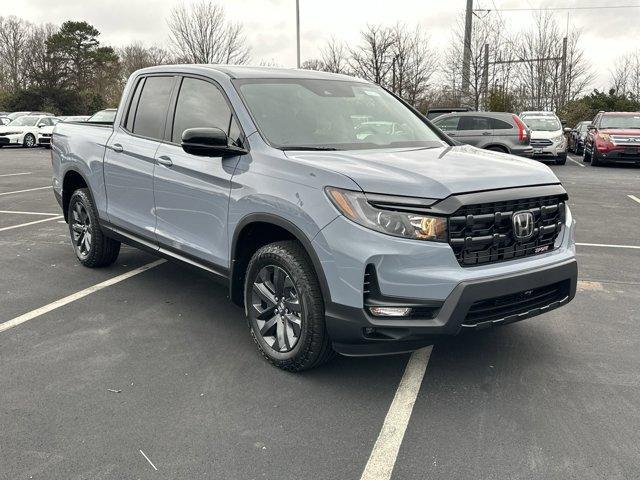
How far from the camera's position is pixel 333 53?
1533 inches

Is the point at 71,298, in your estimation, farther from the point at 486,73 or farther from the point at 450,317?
the point at 486,73

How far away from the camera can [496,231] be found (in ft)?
10.6

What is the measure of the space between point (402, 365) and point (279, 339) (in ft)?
2.59

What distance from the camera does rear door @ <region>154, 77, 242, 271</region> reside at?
155 inches

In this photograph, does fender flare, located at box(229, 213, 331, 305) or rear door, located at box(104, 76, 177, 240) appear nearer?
fender flare, located at box(229, 213, 331, 305)

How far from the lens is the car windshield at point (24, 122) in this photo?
2806 cm

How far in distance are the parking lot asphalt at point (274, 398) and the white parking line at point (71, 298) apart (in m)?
0.08

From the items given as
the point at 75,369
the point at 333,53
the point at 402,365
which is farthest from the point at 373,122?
the point at 333,53

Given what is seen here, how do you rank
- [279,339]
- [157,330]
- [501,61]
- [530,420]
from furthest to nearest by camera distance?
[501,61]
[157,330]
[279,339]
[530,420]

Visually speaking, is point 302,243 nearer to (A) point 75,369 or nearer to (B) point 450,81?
(A) point 75,369

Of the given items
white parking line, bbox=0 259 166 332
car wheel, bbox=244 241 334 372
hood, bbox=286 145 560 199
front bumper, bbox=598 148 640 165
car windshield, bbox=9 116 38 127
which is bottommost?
white parking line, bbox=0 259 166 332

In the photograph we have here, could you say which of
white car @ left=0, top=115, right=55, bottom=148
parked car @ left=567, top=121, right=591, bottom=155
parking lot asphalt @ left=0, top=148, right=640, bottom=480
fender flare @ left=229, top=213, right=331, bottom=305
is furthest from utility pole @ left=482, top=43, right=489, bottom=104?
fender flare @ left=229, top=213, right=331, bottom=305

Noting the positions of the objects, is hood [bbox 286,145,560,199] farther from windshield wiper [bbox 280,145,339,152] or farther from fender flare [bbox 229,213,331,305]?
fender flare [bbox 229,213,331,305]

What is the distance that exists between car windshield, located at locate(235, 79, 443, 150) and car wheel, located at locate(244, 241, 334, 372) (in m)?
0.74
